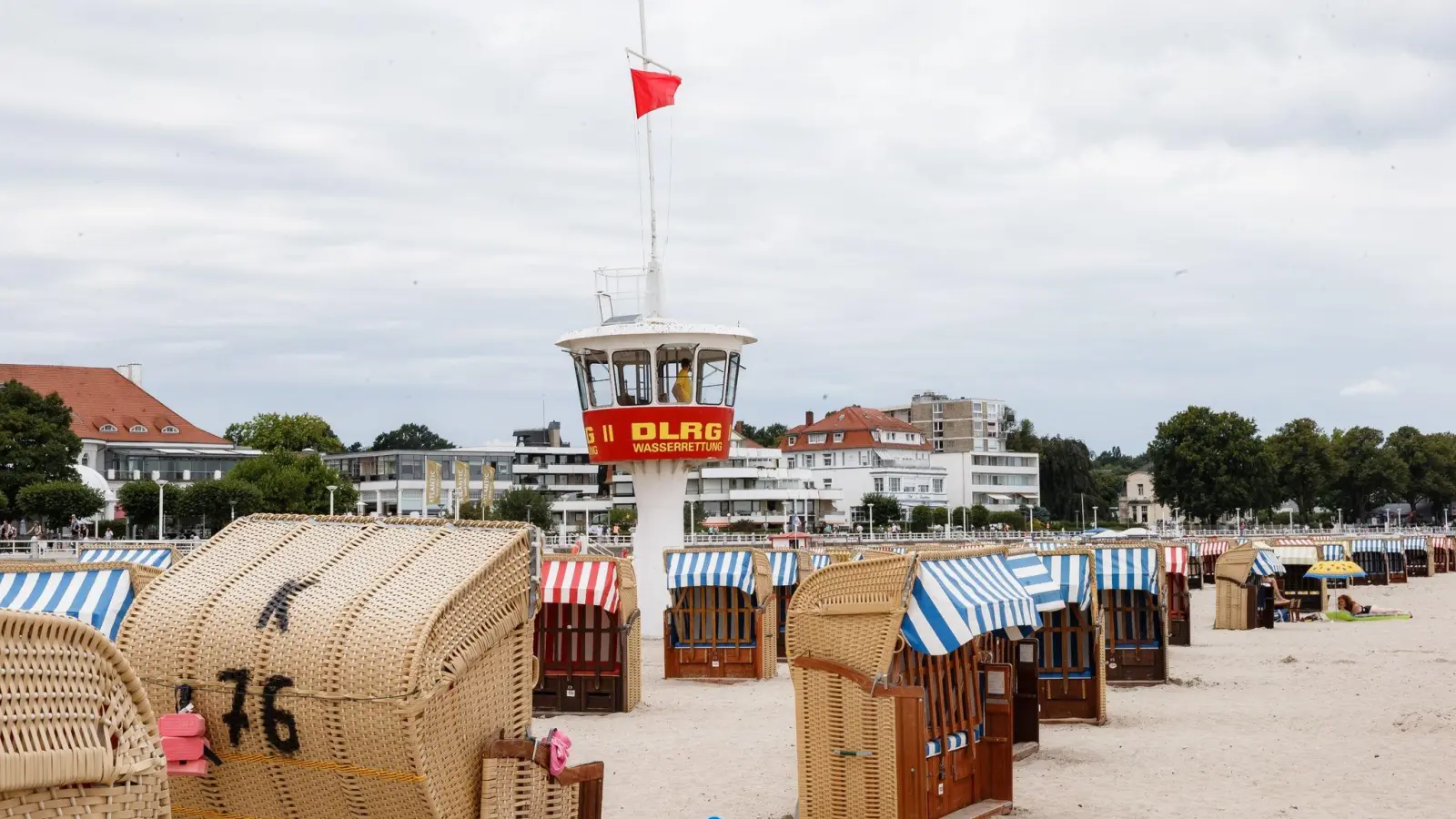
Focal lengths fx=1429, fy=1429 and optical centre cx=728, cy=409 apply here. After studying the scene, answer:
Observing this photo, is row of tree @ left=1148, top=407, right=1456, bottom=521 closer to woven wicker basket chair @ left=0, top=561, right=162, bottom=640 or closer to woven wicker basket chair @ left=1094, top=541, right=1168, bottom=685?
woven wicker basket chair @ left=1094, top=541, right=1168, bottom=685

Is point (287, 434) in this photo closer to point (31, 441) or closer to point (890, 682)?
point (31, 441)

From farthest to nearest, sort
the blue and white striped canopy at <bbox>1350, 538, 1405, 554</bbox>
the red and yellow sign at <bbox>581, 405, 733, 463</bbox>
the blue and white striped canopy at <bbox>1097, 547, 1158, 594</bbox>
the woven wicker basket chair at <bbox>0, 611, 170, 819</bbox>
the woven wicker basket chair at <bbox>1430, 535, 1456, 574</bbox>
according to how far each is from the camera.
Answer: the woven wicker basket chair at <bbox>1430, 535, 1456, 574</bbox>
the blue and white striped canopy at <bbox>1350, 538, 1405, 554</bbox>
the red and yellow sign at <bbox>581, 405, 733, 463</bbox>
the blue and white striped canopy at <bbox>1097, 547, 1158, 594</bbox>
the woven wicker basket chair at <bbox>0, 611, 170, 819</bbox>

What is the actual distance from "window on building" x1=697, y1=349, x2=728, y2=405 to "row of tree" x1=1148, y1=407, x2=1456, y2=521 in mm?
72573

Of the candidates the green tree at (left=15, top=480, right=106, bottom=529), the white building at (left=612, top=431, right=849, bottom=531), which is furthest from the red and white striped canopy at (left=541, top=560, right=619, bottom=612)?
the white building at (left=612, top=431, right=849, bottom=531)

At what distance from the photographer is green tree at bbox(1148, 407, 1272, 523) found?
3880 inches

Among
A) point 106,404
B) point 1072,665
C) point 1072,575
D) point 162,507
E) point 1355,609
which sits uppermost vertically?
point 106,404

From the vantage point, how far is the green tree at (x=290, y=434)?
339 feet

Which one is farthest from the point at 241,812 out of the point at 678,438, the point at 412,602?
the point at 678,438

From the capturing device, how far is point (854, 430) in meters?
114

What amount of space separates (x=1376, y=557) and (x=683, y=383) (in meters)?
39.4

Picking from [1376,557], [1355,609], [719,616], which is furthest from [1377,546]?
[719,616]

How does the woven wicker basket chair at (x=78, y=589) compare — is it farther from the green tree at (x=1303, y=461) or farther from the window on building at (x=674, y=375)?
the green tree at (x=1303, y=461)

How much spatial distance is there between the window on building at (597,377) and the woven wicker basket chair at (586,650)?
1422 cm

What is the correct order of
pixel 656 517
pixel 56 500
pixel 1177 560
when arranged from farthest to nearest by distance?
1. pixel 56 500
2. pixel 656 517
3. pixel 1177 560
